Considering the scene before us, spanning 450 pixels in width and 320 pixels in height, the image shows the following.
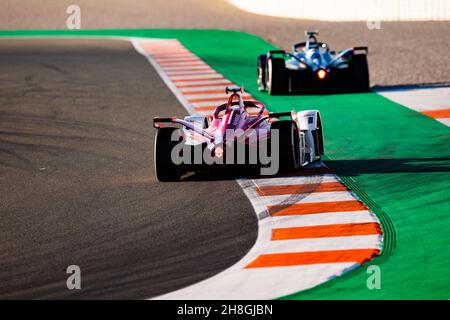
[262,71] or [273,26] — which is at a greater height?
[273,26]

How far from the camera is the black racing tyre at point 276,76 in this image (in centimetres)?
2667

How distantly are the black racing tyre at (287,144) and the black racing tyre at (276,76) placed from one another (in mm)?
10074

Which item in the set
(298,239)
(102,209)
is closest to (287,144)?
(102,209)

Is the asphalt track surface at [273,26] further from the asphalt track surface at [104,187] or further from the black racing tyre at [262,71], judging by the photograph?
the black racing tyre at [262,71]

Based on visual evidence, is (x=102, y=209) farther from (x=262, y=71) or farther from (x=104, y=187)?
(x=262, y=71)

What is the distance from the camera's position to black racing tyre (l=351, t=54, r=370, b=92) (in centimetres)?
2645

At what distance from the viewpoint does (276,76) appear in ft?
88.2

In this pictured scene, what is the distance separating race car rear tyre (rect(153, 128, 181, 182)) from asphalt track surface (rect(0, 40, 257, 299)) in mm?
217

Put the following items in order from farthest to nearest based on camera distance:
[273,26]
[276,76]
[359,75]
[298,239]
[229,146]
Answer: [273,26] < [276,76] < [359,75] < [229,146] < [298,239]

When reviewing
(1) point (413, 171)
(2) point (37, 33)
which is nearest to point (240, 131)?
(1) point (413, 171)

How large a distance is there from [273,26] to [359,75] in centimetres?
2130

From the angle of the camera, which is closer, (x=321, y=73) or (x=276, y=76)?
(x=321, y=73)

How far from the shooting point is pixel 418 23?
44.9m

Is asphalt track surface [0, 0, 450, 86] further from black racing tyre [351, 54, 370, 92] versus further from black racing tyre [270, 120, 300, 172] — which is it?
black racing tyre [270, 120, 300, 172]
